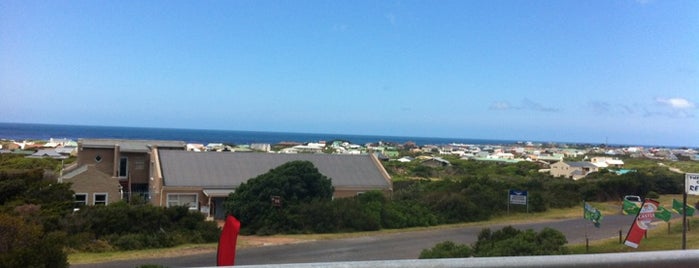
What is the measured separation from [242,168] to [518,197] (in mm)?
13849

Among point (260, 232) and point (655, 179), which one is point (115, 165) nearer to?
point (260, 232)

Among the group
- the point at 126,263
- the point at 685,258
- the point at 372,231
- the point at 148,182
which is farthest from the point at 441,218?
the point at 685,258

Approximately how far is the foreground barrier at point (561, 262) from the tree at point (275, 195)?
61.4 feet

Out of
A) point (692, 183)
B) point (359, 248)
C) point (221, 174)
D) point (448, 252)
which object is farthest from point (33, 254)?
point (221, 174)

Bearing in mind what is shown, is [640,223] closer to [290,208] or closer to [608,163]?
[290,208]

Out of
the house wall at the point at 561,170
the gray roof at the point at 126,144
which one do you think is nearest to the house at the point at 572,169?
the house wall at the point at 561,170

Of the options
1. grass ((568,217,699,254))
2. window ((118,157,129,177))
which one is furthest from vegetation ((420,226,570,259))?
window ((118,157,129,177))

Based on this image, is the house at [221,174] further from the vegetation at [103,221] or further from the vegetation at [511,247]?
the vegetation at [511,247]

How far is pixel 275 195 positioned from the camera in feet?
71.7

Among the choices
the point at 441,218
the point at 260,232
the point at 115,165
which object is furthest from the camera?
the point at 115,165

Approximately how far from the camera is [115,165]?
3055 centimetres

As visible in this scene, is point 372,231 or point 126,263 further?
point 372,231

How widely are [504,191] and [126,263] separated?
1961 cm

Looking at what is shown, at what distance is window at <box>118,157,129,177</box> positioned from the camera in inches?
1227
